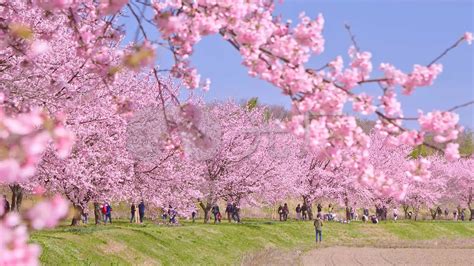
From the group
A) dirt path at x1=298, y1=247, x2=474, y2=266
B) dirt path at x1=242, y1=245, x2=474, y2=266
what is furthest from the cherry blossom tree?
dirt path at x1=298, y1=247, x2=474, y2=266

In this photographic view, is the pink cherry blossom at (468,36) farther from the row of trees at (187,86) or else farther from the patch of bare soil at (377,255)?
the patch of bare soil at (377,255)

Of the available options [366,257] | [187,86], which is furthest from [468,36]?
[366,257]

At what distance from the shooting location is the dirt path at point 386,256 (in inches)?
1280

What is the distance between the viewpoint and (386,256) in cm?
3619

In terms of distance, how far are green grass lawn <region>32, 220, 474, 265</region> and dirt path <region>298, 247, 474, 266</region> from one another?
7.91ft

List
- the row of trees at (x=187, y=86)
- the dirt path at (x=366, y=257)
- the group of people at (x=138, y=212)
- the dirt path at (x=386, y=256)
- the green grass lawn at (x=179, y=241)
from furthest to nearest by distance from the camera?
the group of people at (x=138, y=212) < the dirt path at (x=386, y=256) < the dirt path at (x=366, y=257) < the green grass lawn at (x=179, y=241) < the row of trees at (x=187, y=86)

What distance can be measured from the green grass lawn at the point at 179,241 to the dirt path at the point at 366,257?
1.44 m

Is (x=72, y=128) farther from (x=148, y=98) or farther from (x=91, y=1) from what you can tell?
(x=148, y=98)

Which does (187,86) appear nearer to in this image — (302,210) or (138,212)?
(138,212)

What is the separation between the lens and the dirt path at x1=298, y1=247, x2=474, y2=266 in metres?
32.5

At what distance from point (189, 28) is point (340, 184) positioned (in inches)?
2021

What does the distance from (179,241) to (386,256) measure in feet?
43.5

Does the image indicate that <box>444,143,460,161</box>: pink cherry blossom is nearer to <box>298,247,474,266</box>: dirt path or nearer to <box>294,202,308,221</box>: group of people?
<box>298,247,474,266</box>: dirt path

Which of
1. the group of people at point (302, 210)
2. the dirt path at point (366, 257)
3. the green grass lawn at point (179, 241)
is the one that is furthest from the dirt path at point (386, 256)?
the group of people at point (302, 210)
